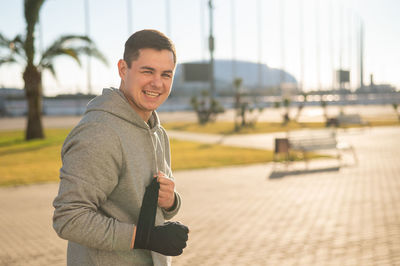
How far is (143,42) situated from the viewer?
5.12 feet

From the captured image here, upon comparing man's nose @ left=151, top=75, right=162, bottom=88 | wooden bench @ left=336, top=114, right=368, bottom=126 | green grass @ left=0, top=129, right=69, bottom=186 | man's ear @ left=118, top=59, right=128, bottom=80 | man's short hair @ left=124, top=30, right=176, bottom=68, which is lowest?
green grass @ left=0, top=129, right=69, bottom=186

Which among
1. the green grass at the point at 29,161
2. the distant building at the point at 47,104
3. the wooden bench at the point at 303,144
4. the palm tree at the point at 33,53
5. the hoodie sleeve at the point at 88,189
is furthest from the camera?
the distant building at the point at 47,104

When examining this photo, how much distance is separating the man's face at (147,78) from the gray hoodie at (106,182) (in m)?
0.05

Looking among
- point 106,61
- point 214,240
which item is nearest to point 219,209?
point 214,240

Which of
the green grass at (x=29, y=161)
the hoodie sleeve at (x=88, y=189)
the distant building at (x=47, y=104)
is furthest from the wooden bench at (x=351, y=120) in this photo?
the distant building at (x=47, y=104)

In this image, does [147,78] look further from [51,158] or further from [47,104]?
[47,104]

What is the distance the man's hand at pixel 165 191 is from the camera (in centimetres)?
160

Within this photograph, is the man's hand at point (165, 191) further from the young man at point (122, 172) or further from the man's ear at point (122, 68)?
the man's ear at point (122, 68)

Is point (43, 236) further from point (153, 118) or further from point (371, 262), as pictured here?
point (153, 118)

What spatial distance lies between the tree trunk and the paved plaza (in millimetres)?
11071

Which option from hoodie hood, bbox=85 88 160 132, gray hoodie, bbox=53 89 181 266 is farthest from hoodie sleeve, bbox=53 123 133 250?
hoodie hood, bbox=85 88 160 132

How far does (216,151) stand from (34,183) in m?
6.76

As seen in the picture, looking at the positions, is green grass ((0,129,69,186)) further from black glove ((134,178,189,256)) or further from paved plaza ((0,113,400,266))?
black glove ((134,178,189,256))

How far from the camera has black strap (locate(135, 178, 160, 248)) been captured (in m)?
1.48
